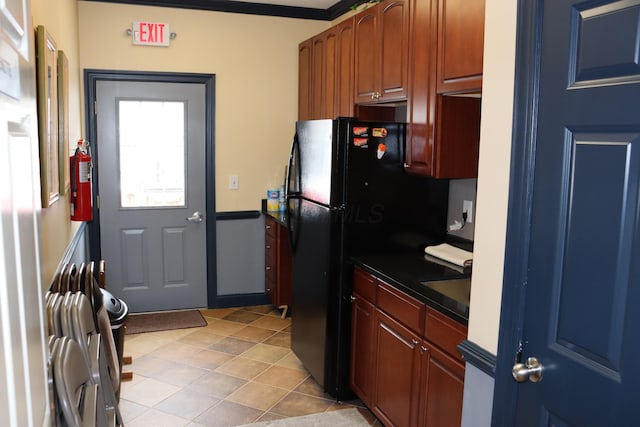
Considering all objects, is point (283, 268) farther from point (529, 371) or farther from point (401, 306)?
point (529, 371)

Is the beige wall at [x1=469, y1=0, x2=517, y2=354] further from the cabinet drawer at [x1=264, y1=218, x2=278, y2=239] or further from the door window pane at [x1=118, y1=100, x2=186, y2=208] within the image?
the door window pane at [x1=118, y1=100, x2=186, y2=208]

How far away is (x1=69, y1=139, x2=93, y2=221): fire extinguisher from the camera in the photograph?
302cm

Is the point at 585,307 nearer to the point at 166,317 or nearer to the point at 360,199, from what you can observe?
the point at 360,199

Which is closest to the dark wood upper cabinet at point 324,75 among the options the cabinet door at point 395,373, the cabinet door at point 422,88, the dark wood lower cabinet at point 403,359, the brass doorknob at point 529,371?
the cabinet door at point 422,88

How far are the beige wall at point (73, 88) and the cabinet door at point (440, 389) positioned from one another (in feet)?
5.15

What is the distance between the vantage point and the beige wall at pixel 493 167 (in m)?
1.70

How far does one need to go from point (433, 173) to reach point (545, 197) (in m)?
1.37

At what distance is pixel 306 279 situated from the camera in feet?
11.6

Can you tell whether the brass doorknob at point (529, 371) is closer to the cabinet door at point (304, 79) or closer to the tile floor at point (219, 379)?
the tile floor at point (219, 379)

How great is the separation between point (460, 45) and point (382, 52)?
2.81 ft

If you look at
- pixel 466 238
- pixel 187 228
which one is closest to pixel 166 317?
pixel 187 228

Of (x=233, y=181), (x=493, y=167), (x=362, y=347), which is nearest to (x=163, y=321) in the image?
(x=233, y=181)

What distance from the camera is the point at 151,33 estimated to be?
178 inches

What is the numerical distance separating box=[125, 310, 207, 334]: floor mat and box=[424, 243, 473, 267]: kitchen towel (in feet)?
7.39
